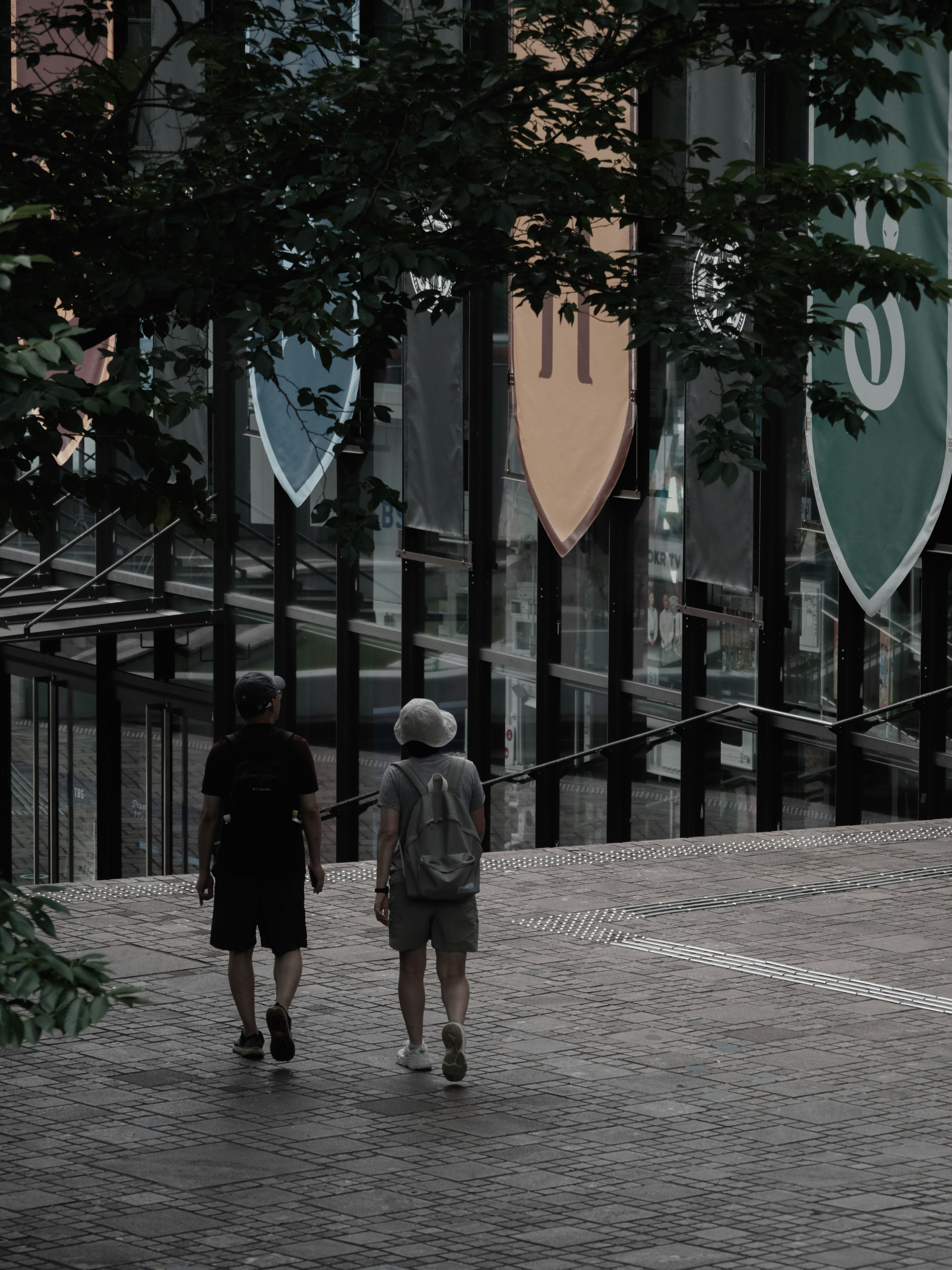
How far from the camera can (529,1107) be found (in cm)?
737

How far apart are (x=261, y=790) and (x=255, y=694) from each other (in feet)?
1.28

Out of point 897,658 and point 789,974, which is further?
point 897,658

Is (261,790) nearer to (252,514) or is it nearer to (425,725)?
(425,725)

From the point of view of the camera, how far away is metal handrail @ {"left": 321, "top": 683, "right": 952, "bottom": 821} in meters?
14.3

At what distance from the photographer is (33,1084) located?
7633 millimetres

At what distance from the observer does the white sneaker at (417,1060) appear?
784cm

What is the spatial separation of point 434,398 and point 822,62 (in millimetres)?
5427

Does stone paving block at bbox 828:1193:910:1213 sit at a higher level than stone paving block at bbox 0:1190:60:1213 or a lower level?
higher

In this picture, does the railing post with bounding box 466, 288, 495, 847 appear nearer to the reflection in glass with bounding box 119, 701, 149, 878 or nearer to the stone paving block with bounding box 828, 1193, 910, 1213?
the reflection in glass with bounding box 119, 701, 149, 878

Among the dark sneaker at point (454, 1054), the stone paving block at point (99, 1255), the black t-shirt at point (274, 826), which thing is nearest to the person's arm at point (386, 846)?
the black t-shirt at point (274, 826)

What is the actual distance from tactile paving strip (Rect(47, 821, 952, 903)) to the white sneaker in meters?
3.34

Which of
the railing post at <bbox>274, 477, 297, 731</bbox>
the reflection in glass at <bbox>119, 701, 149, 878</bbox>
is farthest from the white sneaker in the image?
the reflection in glass at <bbox>119, 701, 149, 878</bbox>

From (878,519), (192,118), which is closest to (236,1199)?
(878,519)

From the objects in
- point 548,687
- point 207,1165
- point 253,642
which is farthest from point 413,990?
point 253,642
